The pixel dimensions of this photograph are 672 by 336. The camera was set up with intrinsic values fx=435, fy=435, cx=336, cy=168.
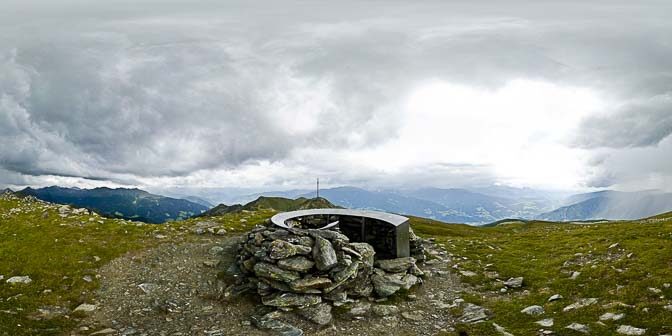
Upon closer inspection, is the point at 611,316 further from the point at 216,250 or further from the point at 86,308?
the point at 86,308

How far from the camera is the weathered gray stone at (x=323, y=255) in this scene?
26.4m

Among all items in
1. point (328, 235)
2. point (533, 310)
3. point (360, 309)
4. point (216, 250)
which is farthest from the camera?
point (216, 250)

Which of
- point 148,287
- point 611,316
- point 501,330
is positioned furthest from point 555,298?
point 148,287

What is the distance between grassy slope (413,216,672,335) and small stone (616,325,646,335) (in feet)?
0.80

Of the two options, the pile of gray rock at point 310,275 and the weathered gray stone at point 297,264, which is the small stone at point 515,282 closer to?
the pile of gray rock at point 310,275

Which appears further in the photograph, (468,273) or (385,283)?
(468,273)

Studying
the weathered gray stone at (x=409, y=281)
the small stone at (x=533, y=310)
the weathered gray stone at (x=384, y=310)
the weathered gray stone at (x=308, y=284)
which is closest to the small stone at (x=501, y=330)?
the small stone at (x=533, y=310)

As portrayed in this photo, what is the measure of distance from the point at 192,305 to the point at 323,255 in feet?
27.5

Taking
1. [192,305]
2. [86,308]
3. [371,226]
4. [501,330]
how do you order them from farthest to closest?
[371,226] → [192,305] → [86,308] → [501,330]

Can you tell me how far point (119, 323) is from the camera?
23.8 m

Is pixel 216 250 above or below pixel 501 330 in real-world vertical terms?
above

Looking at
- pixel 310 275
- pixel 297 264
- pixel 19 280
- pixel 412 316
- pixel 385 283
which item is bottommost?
pixel 412 316

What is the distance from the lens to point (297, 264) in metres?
26.2

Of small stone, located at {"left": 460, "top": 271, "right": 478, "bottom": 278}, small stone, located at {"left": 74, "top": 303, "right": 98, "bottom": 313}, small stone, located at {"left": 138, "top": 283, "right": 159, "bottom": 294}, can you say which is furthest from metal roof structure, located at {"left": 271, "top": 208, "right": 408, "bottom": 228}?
small stone, located at {"left": 74, "top": 303, "right": 98, "bottom": 313}
